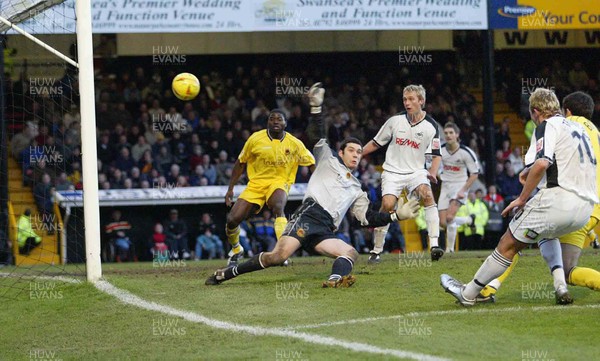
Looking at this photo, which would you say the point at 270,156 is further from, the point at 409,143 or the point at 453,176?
the point at 453,176

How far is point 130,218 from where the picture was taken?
23.5 metres

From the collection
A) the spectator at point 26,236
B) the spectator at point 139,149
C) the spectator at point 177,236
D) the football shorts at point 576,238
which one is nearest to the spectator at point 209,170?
the spectator at point 177,236

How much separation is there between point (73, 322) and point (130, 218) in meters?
12.8

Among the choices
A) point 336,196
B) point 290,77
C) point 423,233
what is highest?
point 290,77

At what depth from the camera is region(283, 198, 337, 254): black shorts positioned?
11.7m

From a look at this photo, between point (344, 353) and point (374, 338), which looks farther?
point (374, 338)

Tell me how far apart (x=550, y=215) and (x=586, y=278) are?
3.06 ft

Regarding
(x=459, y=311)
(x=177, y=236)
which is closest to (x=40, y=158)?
(x=177, y=236)

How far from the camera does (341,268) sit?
11.6 meters

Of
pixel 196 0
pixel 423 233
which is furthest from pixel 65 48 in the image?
pixel 423 233

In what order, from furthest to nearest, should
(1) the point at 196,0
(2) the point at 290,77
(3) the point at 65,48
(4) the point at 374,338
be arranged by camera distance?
(2) the point at 290,77
(3) the point at 65,48
(1) the point at 196,0
(4) the point at 374,338

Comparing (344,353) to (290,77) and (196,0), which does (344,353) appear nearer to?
(196,0)

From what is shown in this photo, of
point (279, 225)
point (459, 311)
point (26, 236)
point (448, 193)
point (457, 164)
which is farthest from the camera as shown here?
point (26, 236)

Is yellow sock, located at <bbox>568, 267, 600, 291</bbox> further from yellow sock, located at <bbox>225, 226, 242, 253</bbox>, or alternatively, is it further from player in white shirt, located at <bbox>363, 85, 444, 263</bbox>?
yellow sock, located at <bbox>225, 226, 242, 253</bbox>
